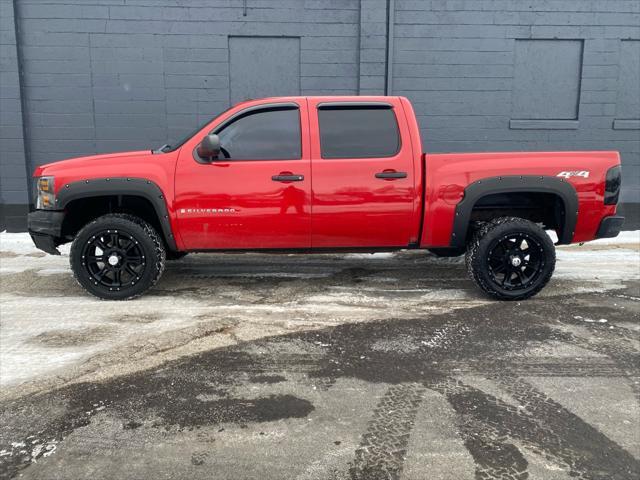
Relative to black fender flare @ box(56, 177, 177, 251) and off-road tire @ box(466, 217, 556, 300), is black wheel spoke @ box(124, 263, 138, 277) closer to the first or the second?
black fender flare @ box(56, 177, 177, 251)

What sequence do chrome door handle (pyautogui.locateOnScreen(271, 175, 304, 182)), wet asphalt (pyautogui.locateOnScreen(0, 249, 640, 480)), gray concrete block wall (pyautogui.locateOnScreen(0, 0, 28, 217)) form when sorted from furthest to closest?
gray concrete block wall (pyautogui.locateOnScreen(0, 0, 28, 217)), chrome door handle (pyautogui.locateOnScreen(271, 175, 304, 182)), wet asphalt (pyautogui.locateOnScreen(0, 249, 640, 480))

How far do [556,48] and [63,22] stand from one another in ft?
28.5

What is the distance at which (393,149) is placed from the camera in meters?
4.96

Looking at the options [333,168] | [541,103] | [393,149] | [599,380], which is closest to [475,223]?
[393,149]

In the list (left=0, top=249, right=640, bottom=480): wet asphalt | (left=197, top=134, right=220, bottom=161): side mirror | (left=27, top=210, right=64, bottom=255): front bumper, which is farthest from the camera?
(left=27, top=210, right=64, bottom=255): front bumper

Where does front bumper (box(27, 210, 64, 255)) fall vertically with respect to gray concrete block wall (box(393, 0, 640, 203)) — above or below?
below

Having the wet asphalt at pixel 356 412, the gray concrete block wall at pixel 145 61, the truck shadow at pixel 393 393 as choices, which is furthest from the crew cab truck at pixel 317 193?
the gray concrete block wall at pixel 145 61

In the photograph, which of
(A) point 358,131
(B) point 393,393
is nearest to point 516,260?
(A) point 358,131

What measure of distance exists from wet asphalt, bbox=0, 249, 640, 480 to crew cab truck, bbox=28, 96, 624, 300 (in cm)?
109

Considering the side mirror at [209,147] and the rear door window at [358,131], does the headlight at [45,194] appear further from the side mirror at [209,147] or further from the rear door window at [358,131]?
the rear door window at [358,131]

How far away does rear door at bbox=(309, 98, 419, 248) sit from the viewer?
192 inches

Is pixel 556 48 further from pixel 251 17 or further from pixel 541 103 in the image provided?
pixel 251 17

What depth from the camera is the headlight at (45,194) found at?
4.96 meters

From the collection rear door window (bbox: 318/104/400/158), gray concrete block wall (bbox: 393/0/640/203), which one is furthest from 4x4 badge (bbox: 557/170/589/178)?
gray concrete block wall (bbox: 393/0/640/203)
